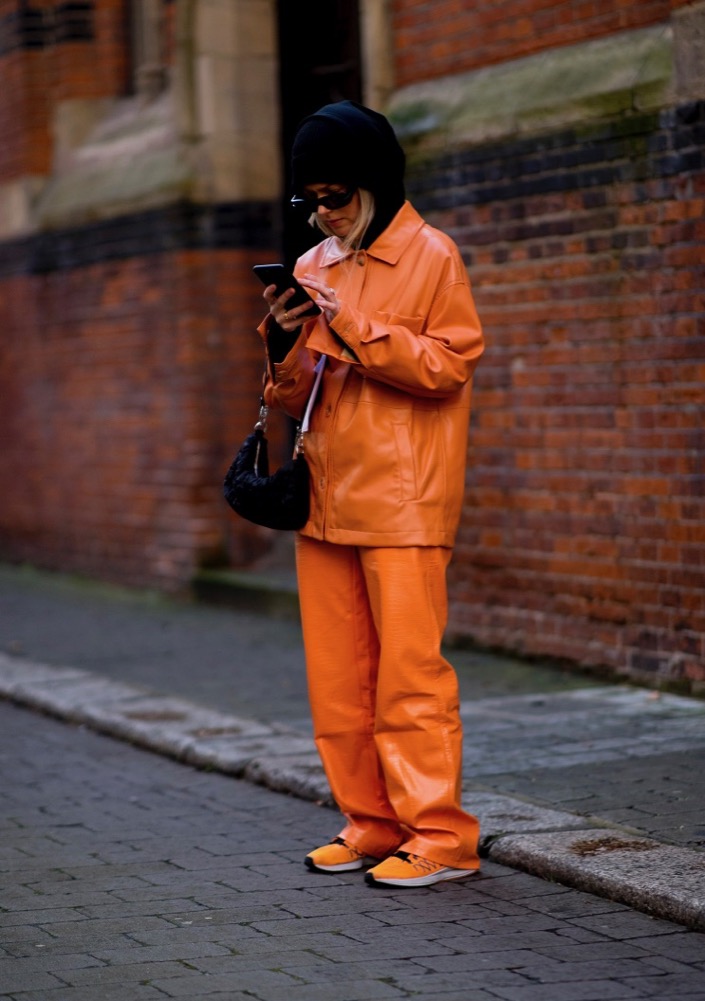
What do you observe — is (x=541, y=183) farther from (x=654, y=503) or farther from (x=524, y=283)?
(x=654, y=503)

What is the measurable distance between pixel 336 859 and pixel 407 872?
0.98ft

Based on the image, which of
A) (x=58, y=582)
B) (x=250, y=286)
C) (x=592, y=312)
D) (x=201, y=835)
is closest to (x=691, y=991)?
(x=201, y=835)

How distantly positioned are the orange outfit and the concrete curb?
0.29 meters

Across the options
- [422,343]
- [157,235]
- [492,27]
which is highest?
[492,27]

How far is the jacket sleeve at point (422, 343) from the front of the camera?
470 centimetres

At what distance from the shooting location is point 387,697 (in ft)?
16.0

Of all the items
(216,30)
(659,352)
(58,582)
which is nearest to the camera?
(659,352)

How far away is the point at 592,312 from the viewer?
26.0 feet

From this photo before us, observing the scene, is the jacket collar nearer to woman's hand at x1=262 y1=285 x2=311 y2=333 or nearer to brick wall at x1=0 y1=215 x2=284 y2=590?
woman's hand at x1=262 y1=285 x2=311 y2=333

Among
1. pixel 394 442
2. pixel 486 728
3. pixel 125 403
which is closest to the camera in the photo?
pixel 394 442

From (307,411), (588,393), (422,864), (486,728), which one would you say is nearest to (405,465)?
(307,411)

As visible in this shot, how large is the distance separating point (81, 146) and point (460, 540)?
5497 millimetres

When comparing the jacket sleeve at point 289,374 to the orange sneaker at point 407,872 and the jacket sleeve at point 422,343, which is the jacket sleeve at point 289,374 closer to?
the jacket sleeve at point 422,343

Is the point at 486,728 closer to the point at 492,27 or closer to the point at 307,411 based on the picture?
the point at 307,411
